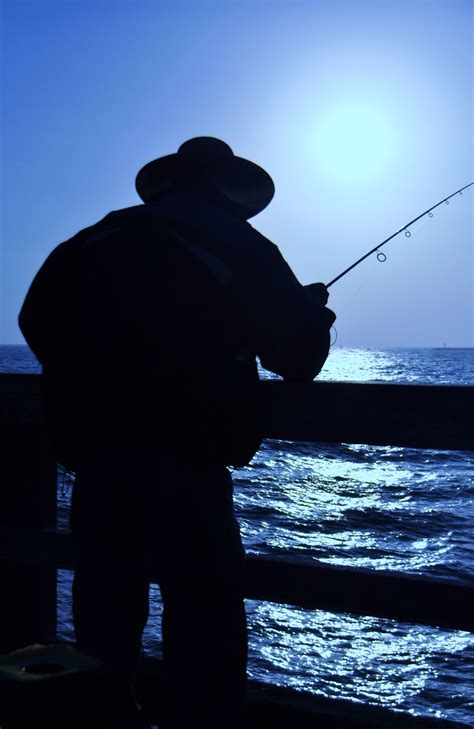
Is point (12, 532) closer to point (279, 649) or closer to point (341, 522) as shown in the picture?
point (279, 649)

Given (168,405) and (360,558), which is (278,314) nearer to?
(168,405)

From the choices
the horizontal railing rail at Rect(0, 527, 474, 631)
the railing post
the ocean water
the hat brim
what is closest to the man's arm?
the hat brim

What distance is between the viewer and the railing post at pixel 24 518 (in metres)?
2.59

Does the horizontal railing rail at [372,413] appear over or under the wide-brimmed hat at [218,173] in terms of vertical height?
under

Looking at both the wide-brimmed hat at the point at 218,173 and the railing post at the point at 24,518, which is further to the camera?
the railing post at the point at 24,518

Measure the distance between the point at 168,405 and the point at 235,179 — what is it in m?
0.72

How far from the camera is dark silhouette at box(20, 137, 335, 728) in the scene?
5.83ft

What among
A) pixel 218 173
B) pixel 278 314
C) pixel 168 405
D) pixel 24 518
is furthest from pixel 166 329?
pixel 24 518

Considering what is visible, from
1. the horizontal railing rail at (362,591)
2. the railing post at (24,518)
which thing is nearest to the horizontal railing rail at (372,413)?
the horizontal railing rail at (362,591)

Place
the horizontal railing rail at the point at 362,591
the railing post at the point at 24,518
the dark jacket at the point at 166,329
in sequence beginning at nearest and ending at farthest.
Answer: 1. the dark jacket at the point at 166,329
2. the horizontal railing rail at the point at 362,591
3. the railing post at the point at 24,518

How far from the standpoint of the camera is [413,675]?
21.7 ft

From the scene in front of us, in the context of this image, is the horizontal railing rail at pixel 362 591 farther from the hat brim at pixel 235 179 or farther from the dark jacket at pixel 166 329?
the hat brim at pixel 235 179

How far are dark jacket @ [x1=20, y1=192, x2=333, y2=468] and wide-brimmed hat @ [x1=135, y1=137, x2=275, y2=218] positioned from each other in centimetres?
15

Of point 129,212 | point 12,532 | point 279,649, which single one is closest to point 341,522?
point 279,649
